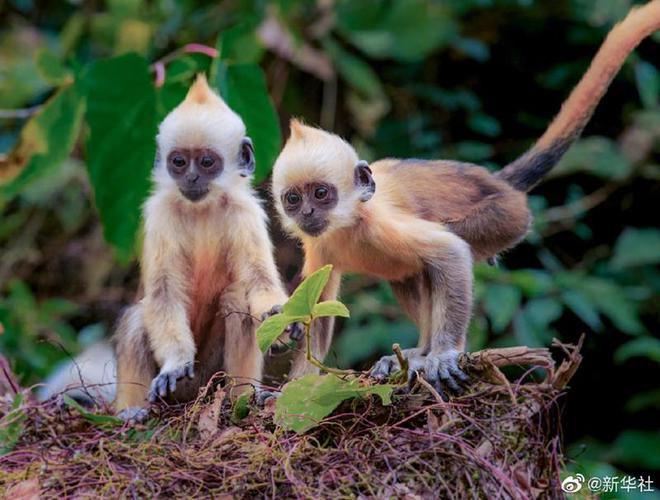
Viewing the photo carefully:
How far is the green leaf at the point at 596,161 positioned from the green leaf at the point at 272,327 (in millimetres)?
4126

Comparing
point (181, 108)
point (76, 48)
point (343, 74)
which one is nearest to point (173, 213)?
point (181, 108)

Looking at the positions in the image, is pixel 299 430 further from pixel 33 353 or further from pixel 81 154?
pixel 81 154

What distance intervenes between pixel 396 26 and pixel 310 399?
4.68 metres

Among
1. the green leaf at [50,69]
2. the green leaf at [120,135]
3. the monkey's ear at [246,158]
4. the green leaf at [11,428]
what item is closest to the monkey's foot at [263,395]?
the green leaf at [11,428]

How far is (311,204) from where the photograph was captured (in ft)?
12.1

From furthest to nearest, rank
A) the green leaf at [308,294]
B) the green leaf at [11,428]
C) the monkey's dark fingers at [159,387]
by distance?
1. the monkey's dark fingers at [159,387]
2. the green leaf at [11,428]
3. the green leaf at [308,294]

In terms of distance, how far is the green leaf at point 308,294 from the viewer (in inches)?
107

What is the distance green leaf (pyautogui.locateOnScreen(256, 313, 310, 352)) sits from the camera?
2.80 meters

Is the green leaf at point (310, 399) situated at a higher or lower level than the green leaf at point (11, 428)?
higher

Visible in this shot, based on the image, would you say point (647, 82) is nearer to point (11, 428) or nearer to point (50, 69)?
point (50, 69)

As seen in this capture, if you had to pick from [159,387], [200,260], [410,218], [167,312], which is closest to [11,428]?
[159,387]

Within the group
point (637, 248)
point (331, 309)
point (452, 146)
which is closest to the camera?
point (331, 309)

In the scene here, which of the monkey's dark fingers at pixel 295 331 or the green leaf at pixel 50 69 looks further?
the green leaf at pixel 50 69

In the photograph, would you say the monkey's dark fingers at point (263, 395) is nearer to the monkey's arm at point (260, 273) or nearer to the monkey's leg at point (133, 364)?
the monkey's arm at point (260, 273)
